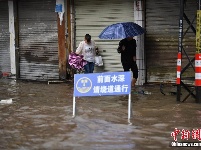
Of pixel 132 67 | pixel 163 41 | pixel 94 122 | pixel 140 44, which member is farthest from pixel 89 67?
pixel 94 122

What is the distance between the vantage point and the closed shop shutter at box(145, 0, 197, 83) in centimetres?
1195

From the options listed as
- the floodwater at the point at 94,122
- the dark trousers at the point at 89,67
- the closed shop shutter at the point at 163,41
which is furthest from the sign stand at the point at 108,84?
the closed shop shutter at the point at 163,41

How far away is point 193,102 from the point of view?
9.23 metres

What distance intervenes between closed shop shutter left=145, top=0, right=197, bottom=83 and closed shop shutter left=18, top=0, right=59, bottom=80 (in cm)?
386

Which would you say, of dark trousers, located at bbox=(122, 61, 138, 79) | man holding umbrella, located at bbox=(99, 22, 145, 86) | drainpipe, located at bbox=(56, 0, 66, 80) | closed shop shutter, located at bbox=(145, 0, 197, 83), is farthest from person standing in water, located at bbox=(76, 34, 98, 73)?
drainpipe, located at bbox=(56, 0, 66, 80)

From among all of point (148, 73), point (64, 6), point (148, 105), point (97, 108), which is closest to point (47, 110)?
point (97, 108)

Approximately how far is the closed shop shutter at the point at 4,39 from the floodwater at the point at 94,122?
5.13 metres

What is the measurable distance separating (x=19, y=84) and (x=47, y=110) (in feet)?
17.7

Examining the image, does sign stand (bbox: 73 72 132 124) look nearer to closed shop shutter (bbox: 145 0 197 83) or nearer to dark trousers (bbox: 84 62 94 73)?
dark trousers (bbox: 84 62 94 73)

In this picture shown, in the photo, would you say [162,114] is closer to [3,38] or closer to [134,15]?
[134,15]

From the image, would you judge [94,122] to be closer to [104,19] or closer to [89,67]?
[89,67]

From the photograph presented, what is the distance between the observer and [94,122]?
7.52m

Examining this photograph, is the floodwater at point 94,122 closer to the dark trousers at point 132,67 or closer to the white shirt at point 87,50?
the dark trousers at point 132,67

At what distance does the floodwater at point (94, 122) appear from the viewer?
6.20 meters
